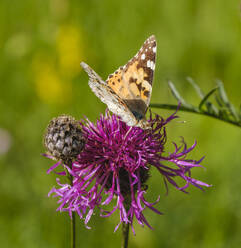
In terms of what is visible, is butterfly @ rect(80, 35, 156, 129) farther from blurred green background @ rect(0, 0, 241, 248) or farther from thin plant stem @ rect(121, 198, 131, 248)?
blurred green background @ rect(0, 0, 241, 248)

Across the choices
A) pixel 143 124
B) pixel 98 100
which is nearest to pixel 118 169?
pixel 143 124

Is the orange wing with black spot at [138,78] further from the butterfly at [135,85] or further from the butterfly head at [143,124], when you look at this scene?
the butterfly head at [143,124]

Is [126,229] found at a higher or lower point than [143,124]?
lower

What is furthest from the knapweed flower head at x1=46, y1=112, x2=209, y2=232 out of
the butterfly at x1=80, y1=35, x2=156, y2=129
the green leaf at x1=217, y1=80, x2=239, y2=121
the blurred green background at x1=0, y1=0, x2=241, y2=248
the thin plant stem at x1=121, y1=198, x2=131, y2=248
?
the blurred green background at x1=0, y1=0, x2=241, y2=248

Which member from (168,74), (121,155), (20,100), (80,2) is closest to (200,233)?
(121,155)

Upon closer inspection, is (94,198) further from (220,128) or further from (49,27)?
(49,27)

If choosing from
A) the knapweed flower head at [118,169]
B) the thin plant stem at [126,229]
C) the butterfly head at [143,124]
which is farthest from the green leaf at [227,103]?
the thin plant stem at [126,229]

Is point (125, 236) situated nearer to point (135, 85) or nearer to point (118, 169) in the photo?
point (118, 169)
